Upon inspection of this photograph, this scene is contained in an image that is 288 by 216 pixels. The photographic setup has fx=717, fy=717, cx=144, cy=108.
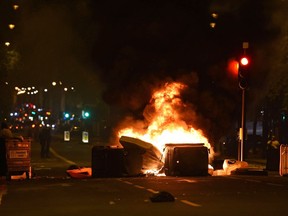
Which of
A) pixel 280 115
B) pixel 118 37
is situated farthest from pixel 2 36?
pixel 118 37

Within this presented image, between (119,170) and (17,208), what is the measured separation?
915cm

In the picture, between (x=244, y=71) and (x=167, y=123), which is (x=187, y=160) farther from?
(x=244, y=71)

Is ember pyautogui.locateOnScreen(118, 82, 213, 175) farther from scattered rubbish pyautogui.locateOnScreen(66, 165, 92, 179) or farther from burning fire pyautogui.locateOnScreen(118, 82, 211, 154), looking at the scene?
scattered rubbish pyautogui.locateOnScreen(66, 165, 92, 179)

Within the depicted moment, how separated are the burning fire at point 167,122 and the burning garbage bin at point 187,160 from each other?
273cm

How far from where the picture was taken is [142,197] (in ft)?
47.9

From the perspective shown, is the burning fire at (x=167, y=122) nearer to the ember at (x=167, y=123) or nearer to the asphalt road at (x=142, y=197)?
the ember at (x=167, y=123)

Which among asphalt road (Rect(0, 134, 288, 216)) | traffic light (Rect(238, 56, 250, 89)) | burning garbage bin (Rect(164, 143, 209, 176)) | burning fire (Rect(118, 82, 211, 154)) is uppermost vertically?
traffic light (Rect(238, 56, 250, 89))

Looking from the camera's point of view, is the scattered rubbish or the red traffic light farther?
the red traffic light

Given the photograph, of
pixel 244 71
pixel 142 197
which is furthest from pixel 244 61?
pixel 142 197

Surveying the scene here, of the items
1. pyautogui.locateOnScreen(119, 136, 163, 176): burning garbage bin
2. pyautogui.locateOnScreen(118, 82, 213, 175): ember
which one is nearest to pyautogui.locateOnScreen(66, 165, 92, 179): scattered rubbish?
pyautogui.locateOnScreen(119, 136, 163, 176): burning garbage bin

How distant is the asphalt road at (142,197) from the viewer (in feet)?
41.0

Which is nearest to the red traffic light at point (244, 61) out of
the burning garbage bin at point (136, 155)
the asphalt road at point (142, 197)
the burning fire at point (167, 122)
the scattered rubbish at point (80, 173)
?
the burning fire at point (167, 122)

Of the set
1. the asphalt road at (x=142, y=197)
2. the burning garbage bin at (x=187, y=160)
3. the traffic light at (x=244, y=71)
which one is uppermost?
the traffic light at (x=244, y=71)

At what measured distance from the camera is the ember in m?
25.3
